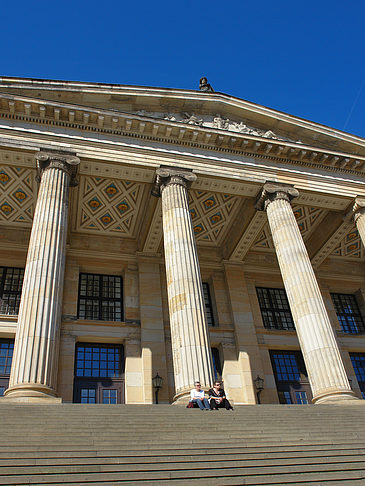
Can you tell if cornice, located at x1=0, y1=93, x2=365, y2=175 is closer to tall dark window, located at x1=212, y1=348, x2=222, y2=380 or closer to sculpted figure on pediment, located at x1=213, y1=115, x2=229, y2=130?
sculpted figure on pediment, located at x1=213, y1=115, x2=229, y2=130

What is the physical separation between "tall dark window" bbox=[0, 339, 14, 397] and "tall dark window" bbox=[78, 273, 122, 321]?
3.60m

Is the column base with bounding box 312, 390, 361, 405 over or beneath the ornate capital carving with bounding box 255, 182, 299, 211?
beneath

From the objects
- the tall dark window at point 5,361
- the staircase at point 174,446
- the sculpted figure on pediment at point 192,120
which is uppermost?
the sculpted figure on pediment at point 192,120

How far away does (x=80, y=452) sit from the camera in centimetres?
727

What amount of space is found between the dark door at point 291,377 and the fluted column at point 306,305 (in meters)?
6.51

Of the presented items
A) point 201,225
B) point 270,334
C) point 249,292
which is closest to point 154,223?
point 201,225

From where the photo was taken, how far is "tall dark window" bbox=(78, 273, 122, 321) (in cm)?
2223

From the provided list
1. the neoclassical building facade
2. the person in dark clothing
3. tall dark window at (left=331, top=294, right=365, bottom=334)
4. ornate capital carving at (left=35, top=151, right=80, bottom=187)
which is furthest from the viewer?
tall dark window at (left=331, top=294, right=365, bottom=334)

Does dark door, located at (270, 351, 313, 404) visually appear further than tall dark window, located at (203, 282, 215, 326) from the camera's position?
No

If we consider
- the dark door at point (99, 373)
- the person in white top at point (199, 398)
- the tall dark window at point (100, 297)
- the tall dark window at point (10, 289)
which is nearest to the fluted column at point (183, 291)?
the person in white top at point (199, 398)

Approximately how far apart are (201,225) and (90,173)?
7636mm

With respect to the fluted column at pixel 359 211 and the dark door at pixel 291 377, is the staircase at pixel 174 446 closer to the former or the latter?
the dark door at pixel 291 377

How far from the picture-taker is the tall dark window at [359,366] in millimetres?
23856

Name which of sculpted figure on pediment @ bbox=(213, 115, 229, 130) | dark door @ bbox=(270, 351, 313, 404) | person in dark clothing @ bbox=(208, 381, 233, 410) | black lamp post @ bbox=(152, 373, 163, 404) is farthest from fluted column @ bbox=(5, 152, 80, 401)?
dark door @ bbox=(270, 351, 313, 404)
